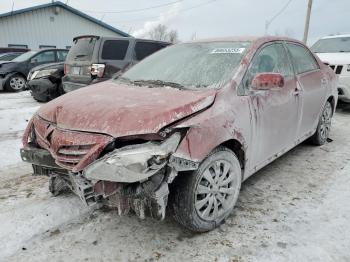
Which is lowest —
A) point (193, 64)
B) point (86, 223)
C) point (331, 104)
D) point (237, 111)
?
point (86, 223)

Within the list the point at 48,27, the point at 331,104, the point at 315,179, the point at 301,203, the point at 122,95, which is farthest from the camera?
the point at 48,27

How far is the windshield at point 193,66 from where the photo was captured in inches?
123

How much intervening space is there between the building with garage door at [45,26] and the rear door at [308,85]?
21.2 meters

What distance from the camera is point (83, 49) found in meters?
7.95

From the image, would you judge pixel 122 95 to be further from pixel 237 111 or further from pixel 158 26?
pixel 158 26

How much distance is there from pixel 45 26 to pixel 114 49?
17843 millimetres

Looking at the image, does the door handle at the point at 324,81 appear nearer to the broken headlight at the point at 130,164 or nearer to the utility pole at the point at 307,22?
the broken headlight at the point at 130,164

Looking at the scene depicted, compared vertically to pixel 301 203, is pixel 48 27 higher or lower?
higher

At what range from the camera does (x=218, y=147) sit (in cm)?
276

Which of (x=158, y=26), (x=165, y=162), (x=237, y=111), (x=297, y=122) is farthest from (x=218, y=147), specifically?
(x=158, y=26)

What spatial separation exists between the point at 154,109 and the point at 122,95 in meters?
0.55

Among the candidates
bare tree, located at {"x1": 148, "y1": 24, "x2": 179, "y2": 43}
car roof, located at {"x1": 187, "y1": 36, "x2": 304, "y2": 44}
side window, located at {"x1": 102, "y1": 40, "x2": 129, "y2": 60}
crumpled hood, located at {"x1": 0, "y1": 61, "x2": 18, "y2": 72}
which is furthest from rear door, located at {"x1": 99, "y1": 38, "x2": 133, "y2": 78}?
bare tree, located at {"x1": 148, "y1": 24, "x2": 179, "y2": 43}

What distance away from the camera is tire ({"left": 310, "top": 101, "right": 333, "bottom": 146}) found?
4.88 m

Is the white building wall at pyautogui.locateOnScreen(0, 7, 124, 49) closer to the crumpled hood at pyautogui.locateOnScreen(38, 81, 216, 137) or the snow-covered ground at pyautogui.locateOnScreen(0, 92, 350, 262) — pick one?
the snow-covered ground at pyautogui.locateOnScreen(0, 92, 350, 262)
